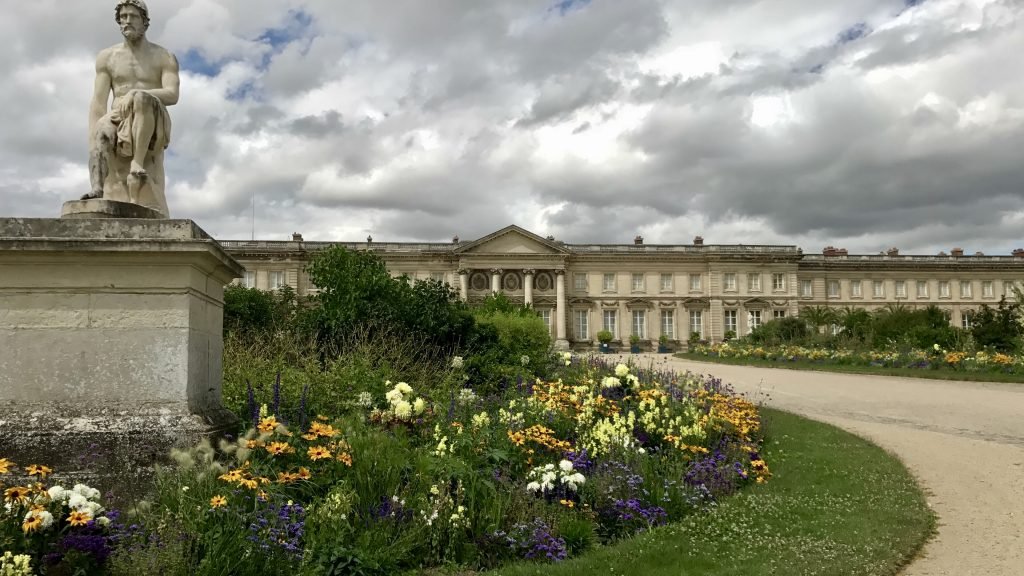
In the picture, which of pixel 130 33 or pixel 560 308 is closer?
pixel 130 33

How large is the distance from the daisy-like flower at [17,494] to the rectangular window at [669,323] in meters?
53.3

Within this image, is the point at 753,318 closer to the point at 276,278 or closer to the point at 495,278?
the point at 495,278

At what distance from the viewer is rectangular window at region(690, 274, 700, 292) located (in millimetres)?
54803

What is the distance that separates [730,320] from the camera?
5469cm

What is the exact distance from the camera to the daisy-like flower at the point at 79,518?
3058mm

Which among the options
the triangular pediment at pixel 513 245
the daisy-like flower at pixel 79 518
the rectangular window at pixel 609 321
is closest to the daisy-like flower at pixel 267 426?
the daisy-like flower at pixel 79 518

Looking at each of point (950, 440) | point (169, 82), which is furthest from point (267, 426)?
point (950, 440)

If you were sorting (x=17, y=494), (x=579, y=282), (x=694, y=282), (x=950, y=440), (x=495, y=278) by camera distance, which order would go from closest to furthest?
(x=17, y=494) < (x=950, y=440) < (x=495, y=278) < (x=579, y=282) < (x=694, y=282)

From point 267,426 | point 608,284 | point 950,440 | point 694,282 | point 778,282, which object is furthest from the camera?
point 778,282

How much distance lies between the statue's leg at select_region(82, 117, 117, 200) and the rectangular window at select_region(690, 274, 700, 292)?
174ft

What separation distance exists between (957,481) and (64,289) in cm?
797

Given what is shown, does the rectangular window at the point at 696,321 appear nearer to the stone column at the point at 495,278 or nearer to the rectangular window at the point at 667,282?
the rectangular window at the point at 667,282

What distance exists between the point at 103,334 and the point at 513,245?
48703 mm

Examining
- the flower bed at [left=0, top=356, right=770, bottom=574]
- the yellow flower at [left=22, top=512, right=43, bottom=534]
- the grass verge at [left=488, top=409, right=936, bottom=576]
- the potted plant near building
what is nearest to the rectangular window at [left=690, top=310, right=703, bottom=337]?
the potted plant near building
